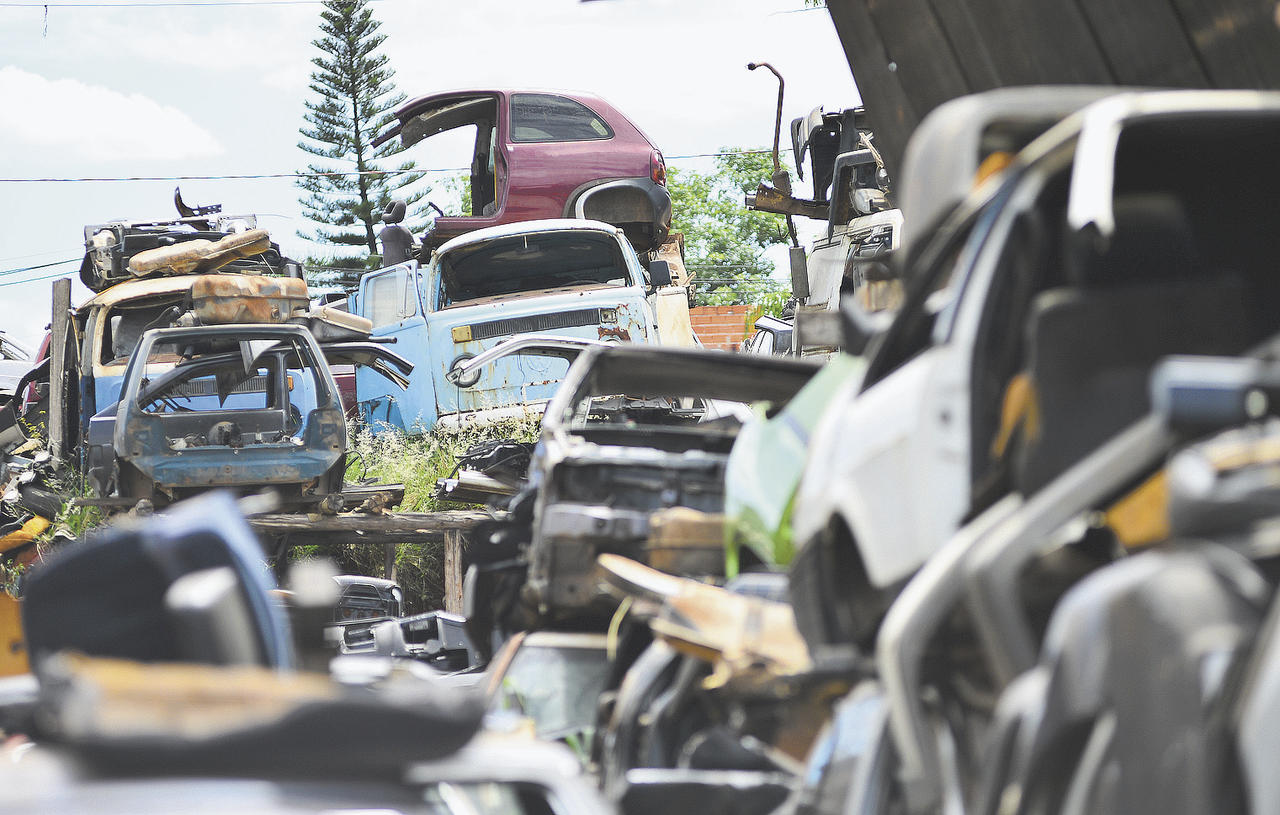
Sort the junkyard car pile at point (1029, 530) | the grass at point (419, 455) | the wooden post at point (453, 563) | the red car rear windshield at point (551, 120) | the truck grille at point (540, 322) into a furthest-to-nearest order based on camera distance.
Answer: the red car rear windshield at point (551, 120), the truck grille at point (540, 322), the grass at point (419, 455), the wooden post at point (453, 563), the junkyard car pile at point (1029, 530)

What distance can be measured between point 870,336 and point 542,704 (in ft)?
6.29

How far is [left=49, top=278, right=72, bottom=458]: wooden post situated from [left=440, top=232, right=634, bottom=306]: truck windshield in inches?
154

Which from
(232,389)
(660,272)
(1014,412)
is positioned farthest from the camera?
(660,272)

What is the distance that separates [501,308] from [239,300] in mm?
2819

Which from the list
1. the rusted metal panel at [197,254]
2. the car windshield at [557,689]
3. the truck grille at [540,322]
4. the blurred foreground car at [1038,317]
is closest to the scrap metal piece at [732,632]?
the blurred foreground car at [1038,317]

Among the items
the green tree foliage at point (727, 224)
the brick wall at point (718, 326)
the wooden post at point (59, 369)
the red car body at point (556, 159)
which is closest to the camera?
the wooden post at point (59, 369)

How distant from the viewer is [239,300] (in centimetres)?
1177

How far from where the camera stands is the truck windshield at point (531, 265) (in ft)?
47.4

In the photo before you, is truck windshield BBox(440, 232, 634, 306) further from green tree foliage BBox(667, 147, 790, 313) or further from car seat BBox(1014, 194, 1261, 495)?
green tree foliage BBox(667, 147, 790, 313)

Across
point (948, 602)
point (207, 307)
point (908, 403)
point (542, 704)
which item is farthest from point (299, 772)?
point (207, 307)

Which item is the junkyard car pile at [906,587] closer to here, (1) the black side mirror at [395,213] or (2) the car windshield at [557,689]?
(2) the car windshield at [557,689]

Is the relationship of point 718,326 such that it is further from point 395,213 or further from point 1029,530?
point 1029,530

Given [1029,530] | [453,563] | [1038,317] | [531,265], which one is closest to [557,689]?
[1029,530]

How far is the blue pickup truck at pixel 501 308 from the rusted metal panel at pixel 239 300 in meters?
2.01
